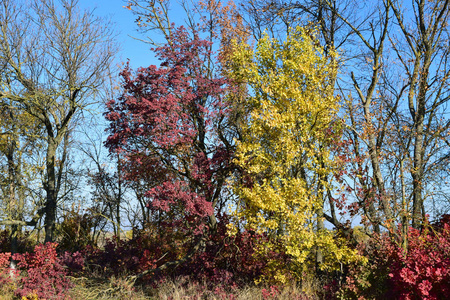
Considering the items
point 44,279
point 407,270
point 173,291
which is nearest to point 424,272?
point 407,270

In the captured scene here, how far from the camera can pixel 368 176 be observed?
9070 millimetres

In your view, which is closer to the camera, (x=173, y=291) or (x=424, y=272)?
(x=424, y=272)

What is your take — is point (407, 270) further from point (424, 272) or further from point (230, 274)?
point (230, 274)

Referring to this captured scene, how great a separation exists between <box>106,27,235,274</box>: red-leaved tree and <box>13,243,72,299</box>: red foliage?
3043mm

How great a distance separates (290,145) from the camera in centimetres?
848

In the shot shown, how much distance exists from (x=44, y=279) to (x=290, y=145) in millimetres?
7304

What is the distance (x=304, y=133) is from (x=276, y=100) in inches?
44.2

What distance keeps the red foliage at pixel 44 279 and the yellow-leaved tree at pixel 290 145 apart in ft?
17.1

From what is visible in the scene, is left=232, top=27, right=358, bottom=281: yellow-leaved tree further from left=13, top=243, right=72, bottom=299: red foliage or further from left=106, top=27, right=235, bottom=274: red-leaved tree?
left=13, top=243, right=72, bottom=299: red foliage

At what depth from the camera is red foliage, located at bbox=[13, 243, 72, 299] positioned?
9.80 m

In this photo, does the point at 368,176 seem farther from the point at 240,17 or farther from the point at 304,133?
the point at 240,17

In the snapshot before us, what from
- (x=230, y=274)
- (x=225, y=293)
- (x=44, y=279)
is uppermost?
(x=44, y=279)

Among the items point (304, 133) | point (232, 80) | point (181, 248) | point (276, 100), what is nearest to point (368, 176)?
point (304, 133)

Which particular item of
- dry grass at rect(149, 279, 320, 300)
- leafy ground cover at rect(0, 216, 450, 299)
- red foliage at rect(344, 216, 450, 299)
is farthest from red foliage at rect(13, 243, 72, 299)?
red foliage at rect(344, 216, 450, 299)
